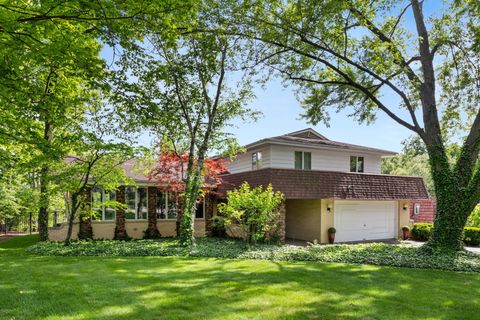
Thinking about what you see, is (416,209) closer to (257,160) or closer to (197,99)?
(257,160)

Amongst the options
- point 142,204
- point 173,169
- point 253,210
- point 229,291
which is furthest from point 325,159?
point 229,291

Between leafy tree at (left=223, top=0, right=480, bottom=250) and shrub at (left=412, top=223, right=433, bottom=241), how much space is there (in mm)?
6631

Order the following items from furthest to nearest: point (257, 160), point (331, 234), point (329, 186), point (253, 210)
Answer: point (257, 160)
point (331, 234)
point (329, 186)
point (253, 210)

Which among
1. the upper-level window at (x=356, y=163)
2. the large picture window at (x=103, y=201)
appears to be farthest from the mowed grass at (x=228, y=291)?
the upper-level window at (x=356, y=163)

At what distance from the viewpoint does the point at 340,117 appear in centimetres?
1692

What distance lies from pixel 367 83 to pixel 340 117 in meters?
2.07

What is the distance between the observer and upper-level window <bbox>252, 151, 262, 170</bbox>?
17.9 meters

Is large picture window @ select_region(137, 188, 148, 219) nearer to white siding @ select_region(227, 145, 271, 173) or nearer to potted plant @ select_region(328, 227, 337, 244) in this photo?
white siding @ select_region(227, 145, 271, 173)

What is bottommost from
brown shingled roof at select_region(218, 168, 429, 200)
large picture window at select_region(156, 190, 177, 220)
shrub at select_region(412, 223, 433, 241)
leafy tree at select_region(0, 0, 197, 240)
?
shrub at select_region(412, 223, 433, 241)

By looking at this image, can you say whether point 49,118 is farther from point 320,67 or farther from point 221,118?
point 320,67

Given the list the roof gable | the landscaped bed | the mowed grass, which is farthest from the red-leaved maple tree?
the mowed grass

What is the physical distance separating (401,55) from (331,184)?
6.61 meters

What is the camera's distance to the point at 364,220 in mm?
18406

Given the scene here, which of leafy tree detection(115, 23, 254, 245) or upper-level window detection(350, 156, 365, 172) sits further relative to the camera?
upper-level window detection(350, 156, 365, 172)
